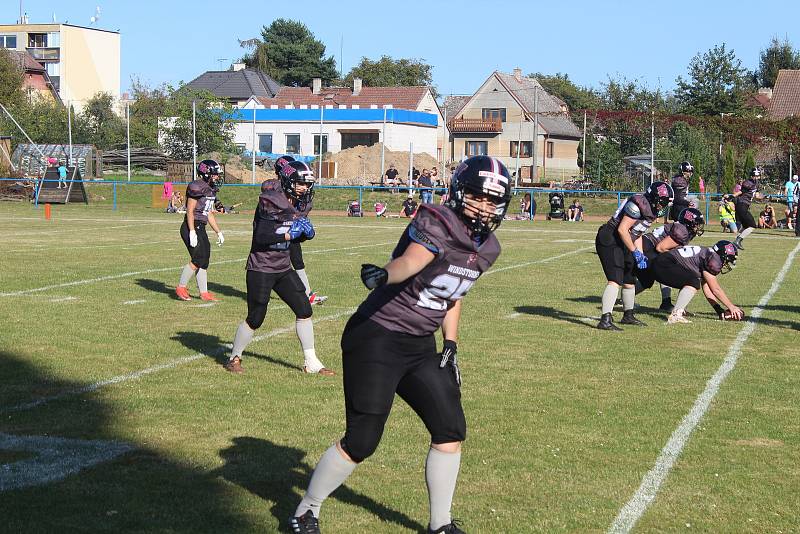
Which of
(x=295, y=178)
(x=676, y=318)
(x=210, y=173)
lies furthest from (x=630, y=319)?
(x=210, y=173)

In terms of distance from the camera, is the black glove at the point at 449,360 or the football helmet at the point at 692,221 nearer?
the black glove at the point at 449,360

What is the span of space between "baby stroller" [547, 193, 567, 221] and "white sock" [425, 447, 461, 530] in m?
35.3

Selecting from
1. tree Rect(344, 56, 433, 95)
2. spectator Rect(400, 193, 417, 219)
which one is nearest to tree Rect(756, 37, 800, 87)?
tree Rect(344, 56, 433, 95)

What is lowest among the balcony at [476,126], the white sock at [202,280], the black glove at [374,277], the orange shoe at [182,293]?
the orange shoe at [182,293]

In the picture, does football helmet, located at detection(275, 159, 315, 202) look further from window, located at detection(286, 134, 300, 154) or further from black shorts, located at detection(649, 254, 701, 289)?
window, located at detection(286, 134, 300, 154)

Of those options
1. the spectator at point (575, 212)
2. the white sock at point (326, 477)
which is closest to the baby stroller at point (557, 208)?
the spectator at point (575, 212)

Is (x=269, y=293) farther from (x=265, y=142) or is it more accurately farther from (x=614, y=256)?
(x=265, y=142)

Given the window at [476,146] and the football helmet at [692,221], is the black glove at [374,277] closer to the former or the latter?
the football helmet at [692,221]

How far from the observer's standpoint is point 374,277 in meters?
4.38

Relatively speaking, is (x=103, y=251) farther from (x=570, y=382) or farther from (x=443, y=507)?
(x=443, y=507)

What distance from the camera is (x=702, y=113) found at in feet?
238

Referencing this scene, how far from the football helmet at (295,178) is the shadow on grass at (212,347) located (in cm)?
149

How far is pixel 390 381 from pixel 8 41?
104887mm

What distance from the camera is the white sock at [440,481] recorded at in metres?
4.81
